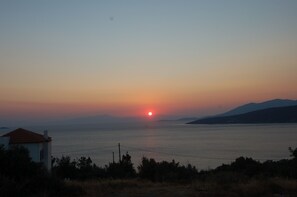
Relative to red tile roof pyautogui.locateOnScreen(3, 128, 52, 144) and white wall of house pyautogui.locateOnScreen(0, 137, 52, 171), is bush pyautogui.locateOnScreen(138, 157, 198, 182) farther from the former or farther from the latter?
red tile roof pyautogui.locateOnScreen(3, 128, 52, 144)

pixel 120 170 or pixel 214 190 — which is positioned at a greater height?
pixel 214 190

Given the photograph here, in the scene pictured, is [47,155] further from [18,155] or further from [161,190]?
[161,190]

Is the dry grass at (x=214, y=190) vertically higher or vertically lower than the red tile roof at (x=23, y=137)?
lower

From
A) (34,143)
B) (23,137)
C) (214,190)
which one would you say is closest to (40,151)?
(34,143)

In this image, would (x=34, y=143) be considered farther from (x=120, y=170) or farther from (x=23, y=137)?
(x=120, y=170)

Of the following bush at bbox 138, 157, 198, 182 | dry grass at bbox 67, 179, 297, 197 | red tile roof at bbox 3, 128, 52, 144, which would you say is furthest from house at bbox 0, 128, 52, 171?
dry grass at bbox 67, 179, 297, 197

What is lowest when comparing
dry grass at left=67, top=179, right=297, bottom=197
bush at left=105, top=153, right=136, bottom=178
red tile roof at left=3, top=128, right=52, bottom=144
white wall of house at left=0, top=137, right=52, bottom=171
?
bush at left=105, top=153, right=136, bottom=178

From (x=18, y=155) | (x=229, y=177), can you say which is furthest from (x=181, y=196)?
(x=18, y=155)

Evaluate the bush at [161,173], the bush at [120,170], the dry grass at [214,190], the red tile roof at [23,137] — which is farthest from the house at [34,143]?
the dry grass at [214,190]

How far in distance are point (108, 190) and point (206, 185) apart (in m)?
3.17

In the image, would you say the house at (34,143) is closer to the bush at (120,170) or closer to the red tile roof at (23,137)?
the red tile roof at (23,137)

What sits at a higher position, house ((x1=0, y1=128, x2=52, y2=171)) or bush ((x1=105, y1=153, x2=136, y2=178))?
house ((x1=0, y1=128, x2=52, y2=171))

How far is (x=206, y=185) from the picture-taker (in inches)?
569

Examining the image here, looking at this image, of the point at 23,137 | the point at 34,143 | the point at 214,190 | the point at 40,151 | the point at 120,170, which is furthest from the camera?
the point at 120,170
